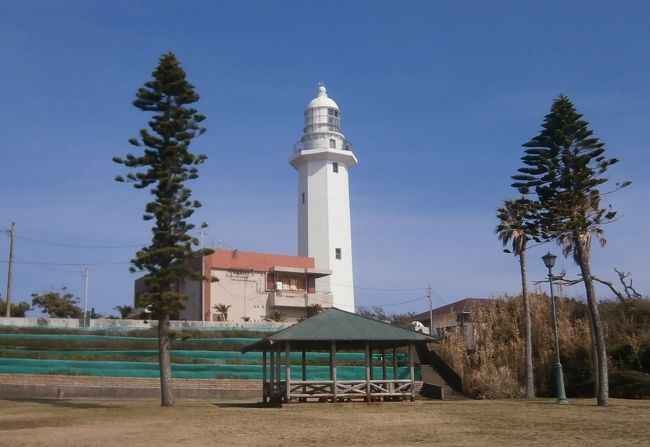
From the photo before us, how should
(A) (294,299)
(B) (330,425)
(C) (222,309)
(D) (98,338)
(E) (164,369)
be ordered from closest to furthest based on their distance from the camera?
(B) (330,425), (E) (164,369), (D) (98,338), (C) (222,309), (A) (294,299)

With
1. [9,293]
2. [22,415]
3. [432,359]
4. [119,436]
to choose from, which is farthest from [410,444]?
[9,293]

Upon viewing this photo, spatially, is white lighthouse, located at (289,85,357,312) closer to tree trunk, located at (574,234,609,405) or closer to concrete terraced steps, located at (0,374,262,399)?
concrete terraced steps, located at (0,374,262,399)

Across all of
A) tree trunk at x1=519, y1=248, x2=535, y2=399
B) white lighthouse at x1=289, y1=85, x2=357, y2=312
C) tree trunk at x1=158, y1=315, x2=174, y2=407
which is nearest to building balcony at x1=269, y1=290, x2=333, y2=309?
white lighthouse at x1=289, y1=85, x2=357, y2=312

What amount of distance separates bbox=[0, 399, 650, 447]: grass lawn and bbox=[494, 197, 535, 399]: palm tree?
5667 mm

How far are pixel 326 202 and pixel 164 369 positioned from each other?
26488mm

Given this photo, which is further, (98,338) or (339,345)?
(98,338)

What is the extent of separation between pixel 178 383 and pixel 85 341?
340 inches

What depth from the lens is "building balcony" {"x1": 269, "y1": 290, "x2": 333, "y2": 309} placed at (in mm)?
44125

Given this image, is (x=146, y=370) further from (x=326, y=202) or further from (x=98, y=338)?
(x=326, y=202)

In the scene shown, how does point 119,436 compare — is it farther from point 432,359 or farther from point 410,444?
point 432,359

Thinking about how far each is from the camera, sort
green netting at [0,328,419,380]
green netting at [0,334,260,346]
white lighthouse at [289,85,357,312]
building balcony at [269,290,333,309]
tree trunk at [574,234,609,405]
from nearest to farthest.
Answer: tree trunk at [574,234,609,405], green netting at [0,328,419,380], green netting at [0,334,260,346], building balcony at [269,290,333,309], white lighthouse at [289,85,357,312]

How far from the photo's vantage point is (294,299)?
44500mm

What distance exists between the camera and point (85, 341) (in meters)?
33.4

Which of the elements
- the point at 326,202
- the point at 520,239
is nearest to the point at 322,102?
the point at 326,202
